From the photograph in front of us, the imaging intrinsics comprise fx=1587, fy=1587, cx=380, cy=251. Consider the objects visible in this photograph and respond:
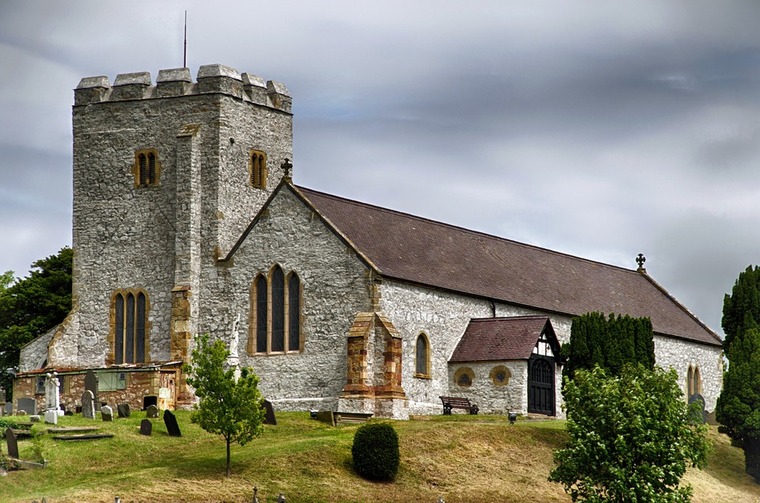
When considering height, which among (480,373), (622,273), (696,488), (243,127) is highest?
(243,127)

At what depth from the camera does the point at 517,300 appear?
72062 millimetres

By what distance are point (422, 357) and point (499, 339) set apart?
135 inches

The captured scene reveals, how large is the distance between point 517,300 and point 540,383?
6.00 meters

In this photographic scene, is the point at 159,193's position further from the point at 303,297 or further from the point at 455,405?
the point at 455,405

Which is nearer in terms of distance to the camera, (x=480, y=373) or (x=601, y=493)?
(x=601, y=493)

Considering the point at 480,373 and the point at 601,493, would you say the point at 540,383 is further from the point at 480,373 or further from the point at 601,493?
the point at 601,493

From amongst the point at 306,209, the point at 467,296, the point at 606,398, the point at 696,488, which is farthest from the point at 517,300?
the point at 606,398

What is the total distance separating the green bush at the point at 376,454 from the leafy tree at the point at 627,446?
5.63 meters

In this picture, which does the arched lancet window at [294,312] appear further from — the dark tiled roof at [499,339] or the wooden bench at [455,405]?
the dark tiled roof at [499,339]

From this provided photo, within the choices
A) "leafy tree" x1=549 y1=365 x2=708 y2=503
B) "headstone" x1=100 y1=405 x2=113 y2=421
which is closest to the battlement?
"headstone" x1=100 y1=405 x2=113 y2=421

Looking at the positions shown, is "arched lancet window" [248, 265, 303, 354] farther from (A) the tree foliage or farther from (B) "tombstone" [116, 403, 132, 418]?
(A) the tree foliage

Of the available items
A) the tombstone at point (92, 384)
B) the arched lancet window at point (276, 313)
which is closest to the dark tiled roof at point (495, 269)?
the arched lancet window at point (276, 313)

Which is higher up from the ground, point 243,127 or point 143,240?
point 243,127

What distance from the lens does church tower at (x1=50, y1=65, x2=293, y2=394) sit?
69.4 metres
